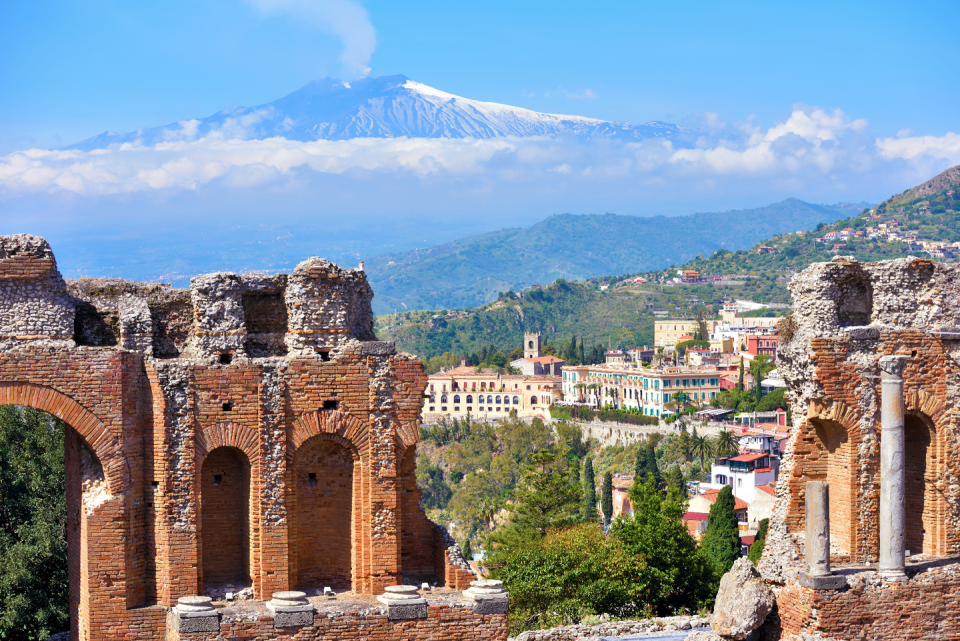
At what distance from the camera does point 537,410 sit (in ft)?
516

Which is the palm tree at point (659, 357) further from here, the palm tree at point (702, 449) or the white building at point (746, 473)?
the white building at point (746, 473)

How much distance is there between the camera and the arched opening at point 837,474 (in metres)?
18.4

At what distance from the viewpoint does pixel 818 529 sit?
17.3m

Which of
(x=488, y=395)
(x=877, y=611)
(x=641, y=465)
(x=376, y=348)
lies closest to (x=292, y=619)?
(x=376, y=348)

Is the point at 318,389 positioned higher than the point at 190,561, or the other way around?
the point at 318,389

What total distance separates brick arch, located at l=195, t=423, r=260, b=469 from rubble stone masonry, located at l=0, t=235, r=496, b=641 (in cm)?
2

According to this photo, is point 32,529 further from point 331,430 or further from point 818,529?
point 818,529

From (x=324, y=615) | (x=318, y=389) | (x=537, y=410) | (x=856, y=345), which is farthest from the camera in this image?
(x=537, y=410)

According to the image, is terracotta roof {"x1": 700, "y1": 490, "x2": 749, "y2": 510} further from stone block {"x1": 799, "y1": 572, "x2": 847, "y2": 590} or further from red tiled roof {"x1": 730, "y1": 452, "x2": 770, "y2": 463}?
stone block {"x1": 799, "y1": 572, "x2": 847, "y2": 590}

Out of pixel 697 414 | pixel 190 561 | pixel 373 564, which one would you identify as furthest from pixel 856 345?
pixel 697 414

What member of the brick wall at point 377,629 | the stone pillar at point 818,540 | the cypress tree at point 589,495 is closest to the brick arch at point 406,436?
the brick wall at point 377,629

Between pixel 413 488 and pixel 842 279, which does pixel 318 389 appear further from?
pixel 842 279

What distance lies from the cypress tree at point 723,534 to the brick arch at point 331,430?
3517 centimetres

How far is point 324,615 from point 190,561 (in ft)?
6.76
